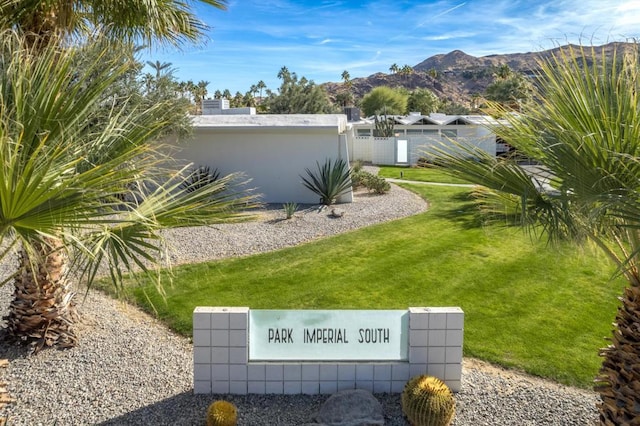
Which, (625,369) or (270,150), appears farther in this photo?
(270,150)

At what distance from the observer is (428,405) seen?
5.13 metres

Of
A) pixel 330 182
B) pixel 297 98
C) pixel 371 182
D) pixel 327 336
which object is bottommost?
pixel 327 336

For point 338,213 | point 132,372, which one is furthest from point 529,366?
point 338,213

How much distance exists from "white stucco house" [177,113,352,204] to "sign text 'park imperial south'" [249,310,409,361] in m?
11.6

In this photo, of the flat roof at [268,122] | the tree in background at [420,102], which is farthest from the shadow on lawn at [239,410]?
the tree in background at [420,102]

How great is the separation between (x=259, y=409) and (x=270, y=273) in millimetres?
5041

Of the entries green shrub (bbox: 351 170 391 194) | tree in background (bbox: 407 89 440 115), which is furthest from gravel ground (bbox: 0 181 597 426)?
tree in background (bbox: 407 89 440 115)

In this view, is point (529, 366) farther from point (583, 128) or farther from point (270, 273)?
point (270, 273)

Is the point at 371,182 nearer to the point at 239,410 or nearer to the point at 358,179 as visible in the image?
the point at 358,179

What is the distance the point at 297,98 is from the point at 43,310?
36472 millimetres

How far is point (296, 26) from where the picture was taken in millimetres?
22625

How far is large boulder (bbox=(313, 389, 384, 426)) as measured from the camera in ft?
17.1

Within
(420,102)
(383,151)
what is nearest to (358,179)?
(383,151)

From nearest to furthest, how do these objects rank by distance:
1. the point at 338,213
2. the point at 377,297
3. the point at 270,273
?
the point at 377,297, the point at 270,273, the point at 338,213
